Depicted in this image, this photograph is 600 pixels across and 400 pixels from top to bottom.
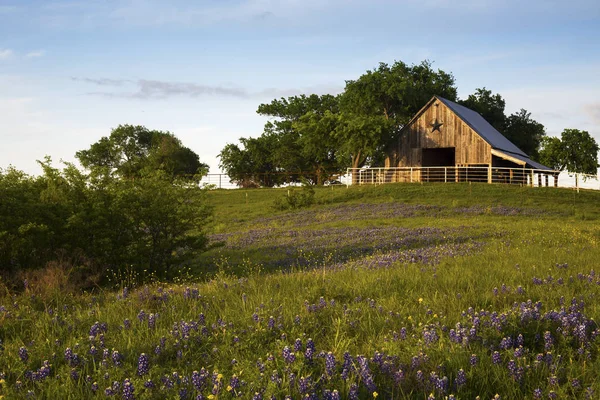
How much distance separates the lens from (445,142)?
163 ft

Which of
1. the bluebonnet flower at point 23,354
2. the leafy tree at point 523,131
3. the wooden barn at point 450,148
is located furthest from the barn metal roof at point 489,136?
the bluebonnet flower at point 23,354

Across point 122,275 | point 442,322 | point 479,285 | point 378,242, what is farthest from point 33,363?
point 378,242

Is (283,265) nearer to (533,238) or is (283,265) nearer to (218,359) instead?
(533,238)

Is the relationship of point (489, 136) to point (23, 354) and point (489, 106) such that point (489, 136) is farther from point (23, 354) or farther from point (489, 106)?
point (23, 354)

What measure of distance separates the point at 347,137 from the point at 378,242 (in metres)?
35.0

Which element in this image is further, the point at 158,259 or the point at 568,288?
the point at 158,259

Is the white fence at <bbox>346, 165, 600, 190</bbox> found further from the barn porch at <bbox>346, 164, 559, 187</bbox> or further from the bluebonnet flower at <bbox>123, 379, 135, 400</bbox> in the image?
the bluebonnet flower at <bbox>123, 379, 135, 400</bbox>

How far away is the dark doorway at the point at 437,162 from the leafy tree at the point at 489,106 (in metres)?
17.3

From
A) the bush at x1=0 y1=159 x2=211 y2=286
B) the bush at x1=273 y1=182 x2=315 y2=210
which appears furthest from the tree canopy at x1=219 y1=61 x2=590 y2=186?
the bush at x1=0 y1=159 x2=211 y2=286

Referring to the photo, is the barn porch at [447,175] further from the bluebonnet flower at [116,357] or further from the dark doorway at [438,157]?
the bluebonnet flower at [116,357]

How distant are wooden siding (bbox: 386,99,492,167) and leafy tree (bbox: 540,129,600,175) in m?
26.9

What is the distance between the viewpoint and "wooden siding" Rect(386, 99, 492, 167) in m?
48.0

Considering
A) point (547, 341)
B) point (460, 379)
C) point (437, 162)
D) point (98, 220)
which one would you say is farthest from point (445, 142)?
point (460, 379)

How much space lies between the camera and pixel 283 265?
1470 centimetres
